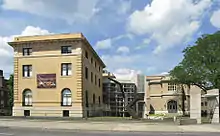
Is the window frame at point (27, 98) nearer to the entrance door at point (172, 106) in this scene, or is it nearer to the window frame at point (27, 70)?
the window frame at point (27, 70)

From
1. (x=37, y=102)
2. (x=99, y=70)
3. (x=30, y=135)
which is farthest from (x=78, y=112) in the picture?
(x=30, y=135)

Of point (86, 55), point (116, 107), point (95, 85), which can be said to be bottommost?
point (116, 107)

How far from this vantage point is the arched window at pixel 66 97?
55138 mm

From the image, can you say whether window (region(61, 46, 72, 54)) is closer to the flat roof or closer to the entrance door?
the flat roof

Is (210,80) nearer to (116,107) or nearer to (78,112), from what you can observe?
(78,112)

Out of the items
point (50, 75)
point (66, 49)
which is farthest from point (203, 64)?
point (50, 75)

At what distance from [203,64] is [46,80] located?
2637cm

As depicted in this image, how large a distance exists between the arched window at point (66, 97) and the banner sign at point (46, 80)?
2.31 metres

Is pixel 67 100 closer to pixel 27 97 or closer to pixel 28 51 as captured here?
pixel 27 97

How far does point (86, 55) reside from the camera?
61.7 metres

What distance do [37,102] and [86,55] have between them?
1213 centimetres

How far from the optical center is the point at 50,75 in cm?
5656

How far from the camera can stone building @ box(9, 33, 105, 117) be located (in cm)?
5512

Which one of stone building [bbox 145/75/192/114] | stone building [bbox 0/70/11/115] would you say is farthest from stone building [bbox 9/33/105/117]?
stone building [bbox 0/70/11/115]
